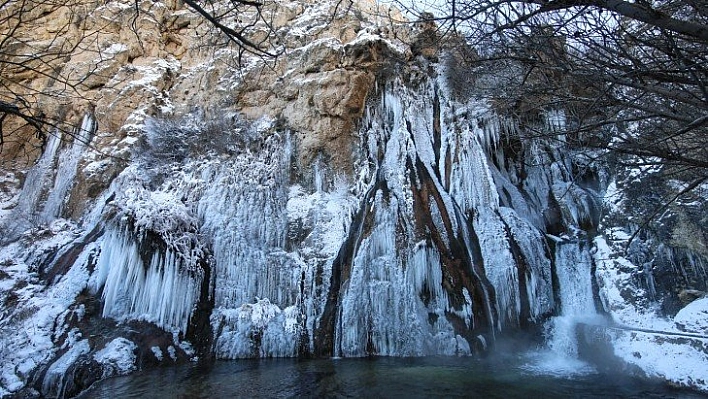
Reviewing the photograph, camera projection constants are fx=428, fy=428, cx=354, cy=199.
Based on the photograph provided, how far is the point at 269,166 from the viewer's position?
40.1 feet

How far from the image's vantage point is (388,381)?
6.99m

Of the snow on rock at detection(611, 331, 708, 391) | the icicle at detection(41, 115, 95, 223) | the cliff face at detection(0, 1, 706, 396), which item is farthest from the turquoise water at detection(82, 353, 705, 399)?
the icicle at detection(41, 115, 95, 223)

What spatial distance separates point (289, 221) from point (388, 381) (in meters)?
5.48

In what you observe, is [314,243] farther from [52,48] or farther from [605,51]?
[605,51]

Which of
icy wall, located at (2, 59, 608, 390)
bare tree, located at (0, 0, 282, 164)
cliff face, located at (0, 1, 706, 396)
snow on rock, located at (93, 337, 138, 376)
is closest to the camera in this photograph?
bare tree, located at (0, 0, 282, 164)

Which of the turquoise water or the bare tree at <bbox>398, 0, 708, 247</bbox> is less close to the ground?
the bare tree at <bbox>398, 0, 708, 247</bbox>

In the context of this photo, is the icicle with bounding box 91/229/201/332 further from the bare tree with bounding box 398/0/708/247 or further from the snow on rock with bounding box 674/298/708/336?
the snow on rock with bounding box 674/298/708/336

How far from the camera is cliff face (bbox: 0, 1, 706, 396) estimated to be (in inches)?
359

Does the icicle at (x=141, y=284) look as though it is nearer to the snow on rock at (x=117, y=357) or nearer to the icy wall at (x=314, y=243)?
the icy wall at (x=314, y=243)

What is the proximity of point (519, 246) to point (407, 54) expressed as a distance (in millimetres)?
6639

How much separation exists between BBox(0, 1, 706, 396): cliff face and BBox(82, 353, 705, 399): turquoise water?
2.31 ft

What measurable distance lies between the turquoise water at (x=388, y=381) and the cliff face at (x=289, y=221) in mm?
703

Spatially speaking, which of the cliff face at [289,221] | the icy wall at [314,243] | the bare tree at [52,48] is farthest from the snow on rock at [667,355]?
the bare tree at [52,48]

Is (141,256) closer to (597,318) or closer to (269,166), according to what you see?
(269,166)
